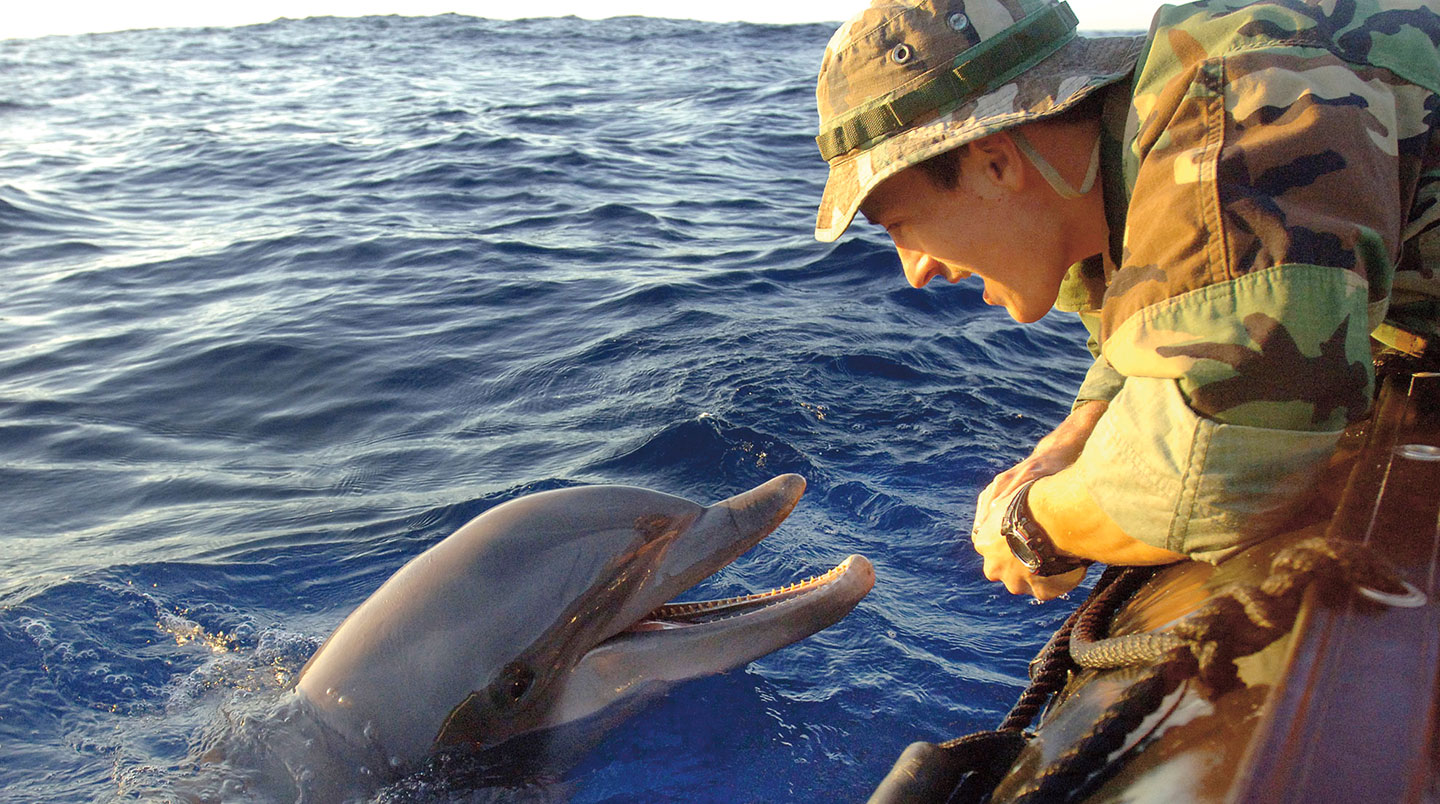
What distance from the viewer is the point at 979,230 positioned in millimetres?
3211

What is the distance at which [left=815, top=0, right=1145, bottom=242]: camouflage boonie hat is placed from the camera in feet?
9.73

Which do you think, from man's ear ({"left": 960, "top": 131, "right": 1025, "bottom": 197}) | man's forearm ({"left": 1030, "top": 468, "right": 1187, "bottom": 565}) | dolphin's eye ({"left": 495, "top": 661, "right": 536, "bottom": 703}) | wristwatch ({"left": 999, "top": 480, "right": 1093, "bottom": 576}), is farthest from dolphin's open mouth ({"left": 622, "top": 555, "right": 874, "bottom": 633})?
man's ear ({"left": 960, "top": 131, "right": 1025, "bottom": 197})

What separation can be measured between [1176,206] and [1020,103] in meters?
0.74

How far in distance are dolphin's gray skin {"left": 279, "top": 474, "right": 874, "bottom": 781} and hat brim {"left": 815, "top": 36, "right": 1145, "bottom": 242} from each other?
1.31 meters

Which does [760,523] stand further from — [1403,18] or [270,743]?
[1403,18]

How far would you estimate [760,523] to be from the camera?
3.88m

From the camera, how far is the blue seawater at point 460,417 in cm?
428

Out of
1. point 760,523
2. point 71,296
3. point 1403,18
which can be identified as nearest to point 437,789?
point 760,523

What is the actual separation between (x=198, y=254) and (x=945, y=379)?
8483 mm

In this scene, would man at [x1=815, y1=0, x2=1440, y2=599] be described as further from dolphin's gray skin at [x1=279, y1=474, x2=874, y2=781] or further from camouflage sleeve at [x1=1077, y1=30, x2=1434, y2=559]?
dolphin's gray skin at [x1=279, y1=474, x2=874, y2=781]

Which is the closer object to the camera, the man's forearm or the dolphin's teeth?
the man's forearm

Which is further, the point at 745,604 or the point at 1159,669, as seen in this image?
the point at 745,604

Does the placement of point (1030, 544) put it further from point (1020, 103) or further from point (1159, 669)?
point (1020, 103)

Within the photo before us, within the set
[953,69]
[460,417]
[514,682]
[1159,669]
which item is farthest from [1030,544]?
[460,417]
